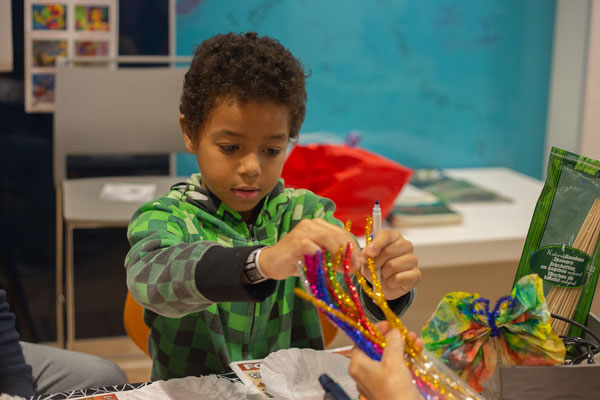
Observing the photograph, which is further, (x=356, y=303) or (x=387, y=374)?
(x=356, y=303)

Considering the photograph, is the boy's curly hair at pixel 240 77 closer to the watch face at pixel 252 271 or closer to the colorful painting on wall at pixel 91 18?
the watch face at pixel 252 271

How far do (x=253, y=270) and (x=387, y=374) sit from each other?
21 cm

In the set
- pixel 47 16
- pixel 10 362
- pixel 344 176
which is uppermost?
pixel 47 16

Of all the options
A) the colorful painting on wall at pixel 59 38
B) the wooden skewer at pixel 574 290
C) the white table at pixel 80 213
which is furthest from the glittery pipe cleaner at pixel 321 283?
the colorful painting on wall at pixel 59 38

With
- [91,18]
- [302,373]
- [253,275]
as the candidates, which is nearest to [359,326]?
[253,275]

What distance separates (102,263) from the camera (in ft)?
8.70

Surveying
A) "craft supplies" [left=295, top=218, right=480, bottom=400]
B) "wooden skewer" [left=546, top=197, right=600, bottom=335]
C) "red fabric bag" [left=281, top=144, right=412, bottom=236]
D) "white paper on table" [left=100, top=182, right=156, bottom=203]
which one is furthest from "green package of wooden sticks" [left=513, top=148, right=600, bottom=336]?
"white paper on table" [left=100, top=182, right=156, bottom=203]

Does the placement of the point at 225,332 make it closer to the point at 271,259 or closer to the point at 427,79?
the point at 271,259

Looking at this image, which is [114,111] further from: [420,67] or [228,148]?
[228,148]

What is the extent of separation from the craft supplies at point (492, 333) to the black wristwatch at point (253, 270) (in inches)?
7.7

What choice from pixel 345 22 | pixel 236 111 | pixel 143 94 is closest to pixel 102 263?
pixel 143 94

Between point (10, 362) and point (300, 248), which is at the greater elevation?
point (300, 248)

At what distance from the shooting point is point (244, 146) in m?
1.04

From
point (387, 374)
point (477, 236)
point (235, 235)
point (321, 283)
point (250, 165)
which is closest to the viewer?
point (387, 374)
